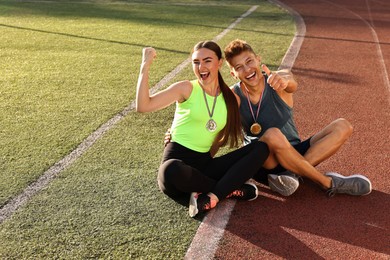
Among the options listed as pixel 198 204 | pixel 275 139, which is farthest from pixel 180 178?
pixel 275 139

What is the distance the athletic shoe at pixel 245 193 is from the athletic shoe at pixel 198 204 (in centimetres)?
25

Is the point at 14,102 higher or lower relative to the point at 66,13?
higher

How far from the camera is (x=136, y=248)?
3469mm

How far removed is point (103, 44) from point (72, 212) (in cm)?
610

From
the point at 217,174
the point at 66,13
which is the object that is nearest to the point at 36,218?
the point at 217,174

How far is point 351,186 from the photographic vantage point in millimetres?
4254

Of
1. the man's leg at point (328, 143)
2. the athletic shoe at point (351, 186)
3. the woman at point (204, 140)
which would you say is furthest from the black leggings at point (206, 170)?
the athletic shoe at point (351, 186)

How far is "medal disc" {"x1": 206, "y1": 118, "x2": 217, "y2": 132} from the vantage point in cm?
419

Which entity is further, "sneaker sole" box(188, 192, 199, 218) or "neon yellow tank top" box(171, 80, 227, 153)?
"neon yellow tank top" box(171, 80, 227, 153)

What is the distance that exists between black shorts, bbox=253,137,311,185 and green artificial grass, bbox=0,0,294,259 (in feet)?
2.39

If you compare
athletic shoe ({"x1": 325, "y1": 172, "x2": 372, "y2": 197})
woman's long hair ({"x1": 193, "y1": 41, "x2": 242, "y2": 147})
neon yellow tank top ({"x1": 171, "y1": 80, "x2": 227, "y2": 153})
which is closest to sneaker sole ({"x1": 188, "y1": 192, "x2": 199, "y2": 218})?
neon yellow tank top ({"x1": 171, "y1": 80, "x2": 227, "y2": 153})

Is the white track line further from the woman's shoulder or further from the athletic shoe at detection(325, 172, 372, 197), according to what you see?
the athletic shoe at detection(325, 172, 372, 197)

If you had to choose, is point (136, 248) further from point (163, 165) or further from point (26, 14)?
point (26, 14)

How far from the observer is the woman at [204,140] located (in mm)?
3988
